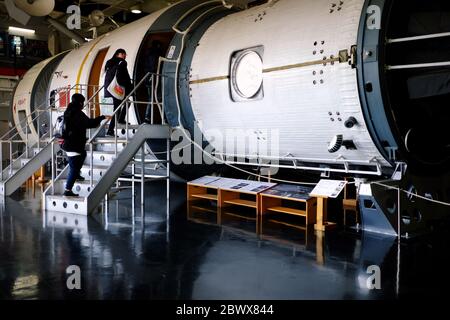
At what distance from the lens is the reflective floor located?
332 cm

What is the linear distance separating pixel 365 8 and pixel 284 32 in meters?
1.13

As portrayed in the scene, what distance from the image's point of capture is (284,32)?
5.62 metres

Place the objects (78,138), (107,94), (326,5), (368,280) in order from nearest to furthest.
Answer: (368,280)
(326,5)
(78,138)
(107,94)

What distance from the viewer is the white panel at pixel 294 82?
16.5ft

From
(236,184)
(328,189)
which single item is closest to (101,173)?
(236,184)

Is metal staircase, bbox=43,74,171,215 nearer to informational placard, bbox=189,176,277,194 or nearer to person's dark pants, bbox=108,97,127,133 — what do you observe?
person's dark pants, bbox=108,97,127,133

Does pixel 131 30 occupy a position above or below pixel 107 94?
above

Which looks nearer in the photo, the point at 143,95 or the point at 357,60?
the point at 357,60

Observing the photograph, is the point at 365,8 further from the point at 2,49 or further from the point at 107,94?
the point at 2,49

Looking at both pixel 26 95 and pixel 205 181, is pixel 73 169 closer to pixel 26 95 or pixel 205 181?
pixel 205 181

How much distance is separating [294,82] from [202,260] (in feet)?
8.10

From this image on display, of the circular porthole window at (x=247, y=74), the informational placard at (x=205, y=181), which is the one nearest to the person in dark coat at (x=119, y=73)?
the informational placard at (x=205, y=181)

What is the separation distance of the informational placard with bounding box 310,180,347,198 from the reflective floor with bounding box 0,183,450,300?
0.45 m

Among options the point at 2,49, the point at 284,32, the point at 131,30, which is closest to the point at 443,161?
the point at 284,32
